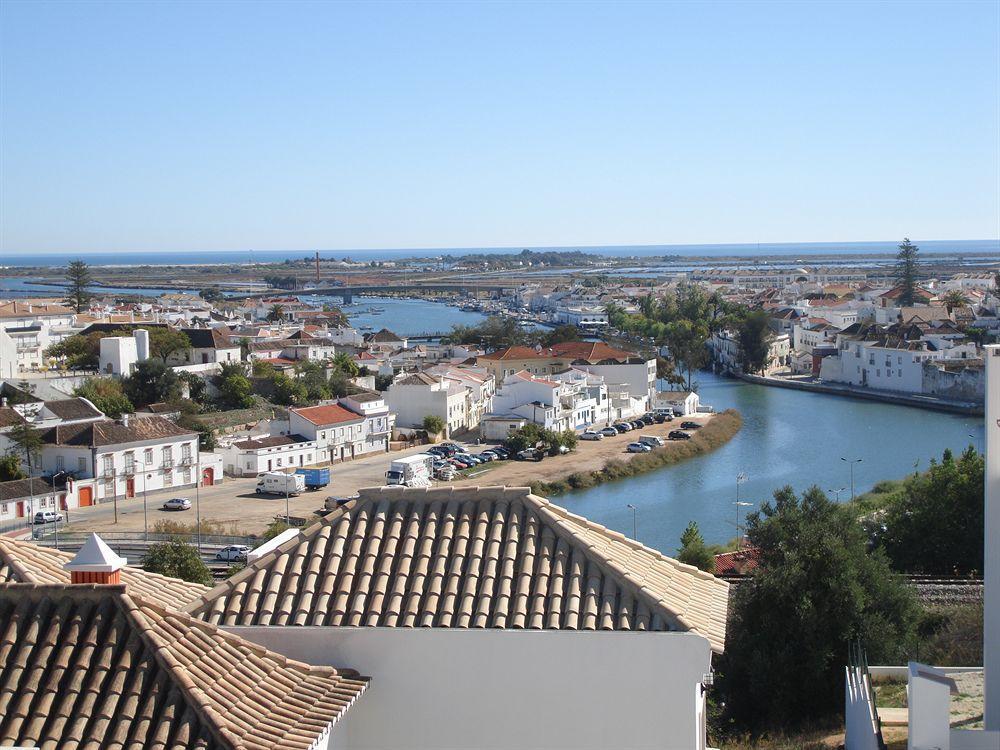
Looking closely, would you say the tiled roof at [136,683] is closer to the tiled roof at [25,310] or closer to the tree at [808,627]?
the tree at [808,627]

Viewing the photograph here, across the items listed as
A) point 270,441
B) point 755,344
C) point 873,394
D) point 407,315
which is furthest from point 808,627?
point 407,315

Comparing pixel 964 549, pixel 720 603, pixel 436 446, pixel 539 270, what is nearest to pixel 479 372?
pixel 436 446

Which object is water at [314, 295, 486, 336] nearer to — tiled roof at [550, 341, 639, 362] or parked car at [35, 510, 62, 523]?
tiled roof at [550, 341, 639, 362]

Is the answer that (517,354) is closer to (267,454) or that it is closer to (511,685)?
(267,454)

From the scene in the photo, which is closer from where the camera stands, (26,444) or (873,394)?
(26,444)

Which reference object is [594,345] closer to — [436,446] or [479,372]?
[479,372]

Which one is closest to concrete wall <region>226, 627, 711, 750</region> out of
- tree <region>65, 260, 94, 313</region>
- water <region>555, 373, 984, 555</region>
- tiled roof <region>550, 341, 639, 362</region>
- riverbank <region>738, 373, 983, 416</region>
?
water <region>555, 373, 984, 555</region>
